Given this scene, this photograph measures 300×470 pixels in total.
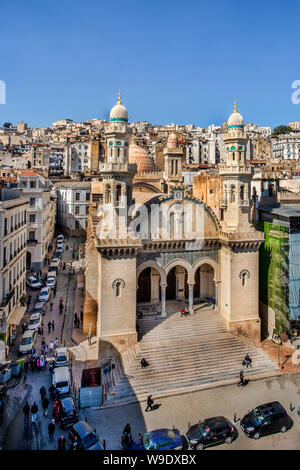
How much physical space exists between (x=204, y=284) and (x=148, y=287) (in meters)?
5.21

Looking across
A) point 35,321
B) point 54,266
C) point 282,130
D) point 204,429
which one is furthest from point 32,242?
point 282,130

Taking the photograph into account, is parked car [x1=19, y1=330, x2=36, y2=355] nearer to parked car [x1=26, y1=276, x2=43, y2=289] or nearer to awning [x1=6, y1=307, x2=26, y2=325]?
awning [x1=6, y1=307, x2=26, y2=325]

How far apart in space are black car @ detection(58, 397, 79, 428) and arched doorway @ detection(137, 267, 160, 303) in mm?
11498

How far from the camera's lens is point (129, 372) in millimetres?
20250

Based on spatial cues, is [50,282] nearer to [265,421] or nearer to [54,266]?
[54,266]

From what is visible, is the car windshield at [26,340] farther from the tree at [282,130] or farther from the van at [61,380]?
the tree at [282,130]

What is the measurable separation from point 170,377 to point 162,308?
18.5 feet

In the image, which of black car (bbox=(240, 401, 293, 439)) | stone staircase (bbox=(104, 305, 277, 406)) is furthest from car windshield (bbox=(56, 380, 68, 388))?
black car (bbox=(240, 401, 293, 439))

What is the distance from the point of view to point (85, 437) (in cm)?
1457

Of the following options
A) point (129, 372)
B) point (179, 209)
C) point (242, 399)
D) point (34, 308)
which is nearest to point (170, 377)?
point (129, 372)

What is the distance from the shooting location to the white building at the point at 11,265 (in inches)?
949

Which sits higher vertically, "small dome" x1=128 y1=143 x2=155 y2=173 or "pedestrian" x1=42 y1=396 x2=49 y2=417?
"small dome" x1=128 y1=143 x2=155 y2=173

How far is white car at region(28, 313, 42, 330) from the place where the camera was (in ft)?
85.7

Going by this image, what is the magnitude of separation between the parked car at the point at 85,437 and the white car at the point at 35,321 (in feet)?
40.8
